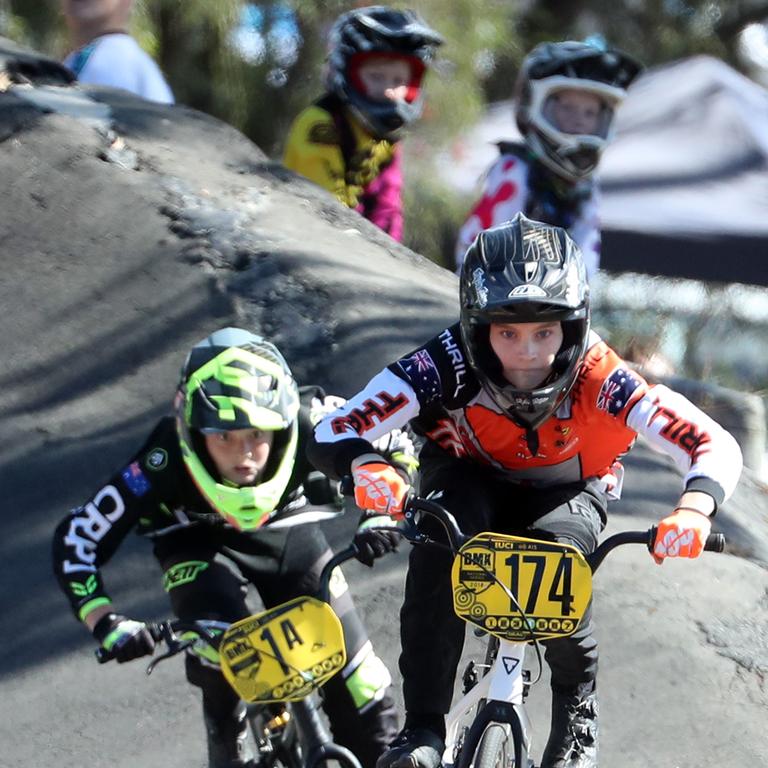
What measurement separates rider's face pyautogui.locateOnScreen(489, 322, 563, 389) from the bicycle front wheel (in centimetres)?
96

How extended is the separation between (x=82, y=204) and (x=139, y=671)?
9.90 ft

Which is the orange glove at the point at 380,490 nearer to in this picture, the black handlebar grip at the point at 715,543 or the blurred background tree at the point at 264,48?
the black handlebar grip at the point at 715,543

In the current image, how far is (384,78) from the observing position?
758 cm

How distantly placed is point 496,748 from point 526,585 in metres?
0.45

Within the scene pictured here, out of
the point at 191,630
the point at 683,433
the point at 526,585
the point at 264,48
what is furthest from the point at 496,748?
the point at 264,48

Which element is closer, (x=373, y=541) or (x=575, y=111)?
(x=373, y=541)

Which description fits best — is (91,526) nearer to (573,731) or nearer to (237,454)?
(237,454)

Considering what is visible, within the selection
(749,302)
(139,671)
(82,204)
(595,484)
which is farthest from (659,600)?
(749,302)

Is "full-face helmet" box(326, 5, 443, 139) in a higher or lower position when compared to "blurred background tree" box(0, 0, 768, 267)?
higher

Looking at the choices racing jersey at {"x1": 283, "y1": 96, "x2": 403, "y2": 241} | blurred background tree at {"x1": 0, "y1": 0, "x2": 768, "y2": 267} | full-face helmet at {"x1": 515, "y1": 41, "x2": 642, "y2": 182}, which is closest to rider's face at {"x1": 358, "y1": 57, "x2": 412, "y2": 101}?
racing jersey at {"x1": 283, "y1": 96, "x2": 403, "y2": 241}

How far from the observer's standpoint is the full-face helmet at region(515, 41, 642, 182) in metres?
7.36

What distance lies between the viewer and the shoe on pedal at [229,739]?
4168 millimetres

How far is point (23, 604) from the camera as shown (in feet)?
19.1

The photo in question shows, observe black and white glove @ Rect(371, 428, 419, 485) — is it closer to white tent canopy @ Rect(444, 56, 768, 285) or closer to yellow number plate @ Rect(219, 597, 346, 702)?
yellow number plate @ Rect(219, 597, 346, 702)
